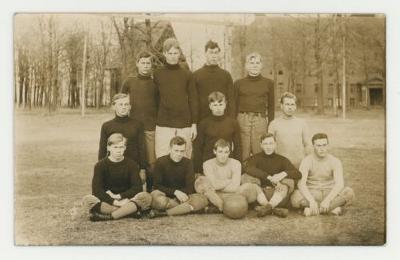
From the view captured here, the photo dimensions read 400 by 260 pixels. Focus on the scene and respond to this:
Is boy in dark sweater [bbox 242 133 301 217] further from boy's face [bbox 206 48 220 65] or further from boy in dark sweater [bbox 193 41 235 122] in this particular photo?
boy's face [bbox 206 48 220 65]

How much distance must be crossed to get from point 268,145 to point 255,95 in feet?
1.01

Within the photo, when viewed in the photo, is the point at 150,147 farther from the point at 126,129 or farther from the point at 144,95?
the point at 144,95

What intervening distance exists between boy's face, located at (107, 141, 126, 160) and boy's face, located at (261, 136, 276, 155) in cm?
83

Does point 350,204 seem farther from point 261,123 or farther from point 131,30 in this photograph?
point 131,30

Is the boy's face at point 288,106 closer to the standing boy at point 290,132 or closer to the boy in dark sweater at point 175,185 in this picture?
the standing boy at point 290,132

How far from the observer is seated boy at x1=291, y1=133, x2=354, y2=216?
133 inches

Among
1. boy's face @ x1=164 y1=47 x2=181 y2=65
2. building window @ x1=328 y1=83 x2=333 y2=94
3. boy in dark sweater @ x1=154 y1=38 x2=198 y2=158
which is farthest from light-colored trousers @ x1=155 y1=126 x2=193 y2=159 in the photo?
building window @ x1=328 y1=83 x2=333 y2=94

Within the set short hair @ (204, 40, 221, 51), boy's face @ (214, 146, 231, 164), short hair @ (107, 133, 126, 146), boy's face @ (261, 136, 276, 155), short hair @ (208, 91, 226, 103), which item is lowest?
boy's face @ (214, 146, 231, 164)

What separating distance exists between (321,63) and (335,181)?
72cm

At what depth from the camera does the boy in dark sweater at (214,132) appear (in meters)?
3.35

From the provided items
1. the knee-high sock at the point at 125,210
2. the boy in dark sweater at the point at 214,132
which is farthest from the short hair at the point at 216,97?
the knee-high sock at the point at 125,210

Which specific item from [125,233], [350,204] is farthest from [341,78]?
[125,233]

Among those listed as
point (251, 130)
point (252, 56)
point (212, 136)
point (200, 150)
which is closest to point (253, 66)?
point (252, 56)

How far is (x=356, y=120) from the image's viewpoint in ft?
11.2
